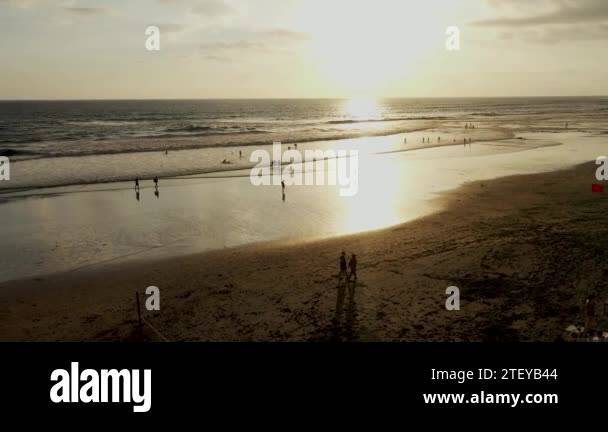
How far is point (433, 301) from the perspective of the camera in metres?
15.5

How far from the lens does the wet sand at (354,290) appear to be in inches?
550

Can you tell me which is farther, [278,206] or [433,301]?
[278,206]

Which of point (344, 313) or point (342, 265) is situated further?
point (342, 265)

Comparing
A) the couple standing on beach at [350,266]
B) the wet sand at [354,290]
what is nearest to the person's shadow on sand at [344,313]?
the wet sand at [354,290]

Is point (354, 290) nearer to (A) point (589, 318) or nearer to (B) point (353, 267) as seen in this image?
(B) point (353, 267)

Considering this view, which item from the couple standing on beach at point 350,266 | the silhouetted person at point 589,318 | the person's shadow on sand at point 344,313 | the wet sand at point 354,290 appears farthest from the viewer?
the couple standing on beach at point 350,266

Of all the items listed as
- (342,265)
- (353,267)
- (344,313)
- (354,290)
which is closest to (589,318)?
Answer: (344,313)

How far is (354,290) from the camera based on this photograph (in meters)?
16.5

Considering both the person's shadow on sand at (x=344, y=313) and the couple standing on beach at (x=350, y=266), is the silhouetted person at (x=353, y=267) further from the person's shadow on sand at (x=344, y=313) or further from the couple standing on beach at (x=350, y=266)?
the person's shadow on sand at (x=344, y=313)

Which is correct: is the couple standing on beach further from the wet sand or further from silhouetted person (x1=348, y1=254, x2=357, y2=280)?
the wet sand

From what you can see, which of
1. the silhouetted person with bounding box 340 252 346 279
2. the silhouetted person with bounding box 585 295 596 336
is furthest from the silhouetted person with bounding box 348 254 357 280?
the silhouetted person with bounding box 585 295 596 336
